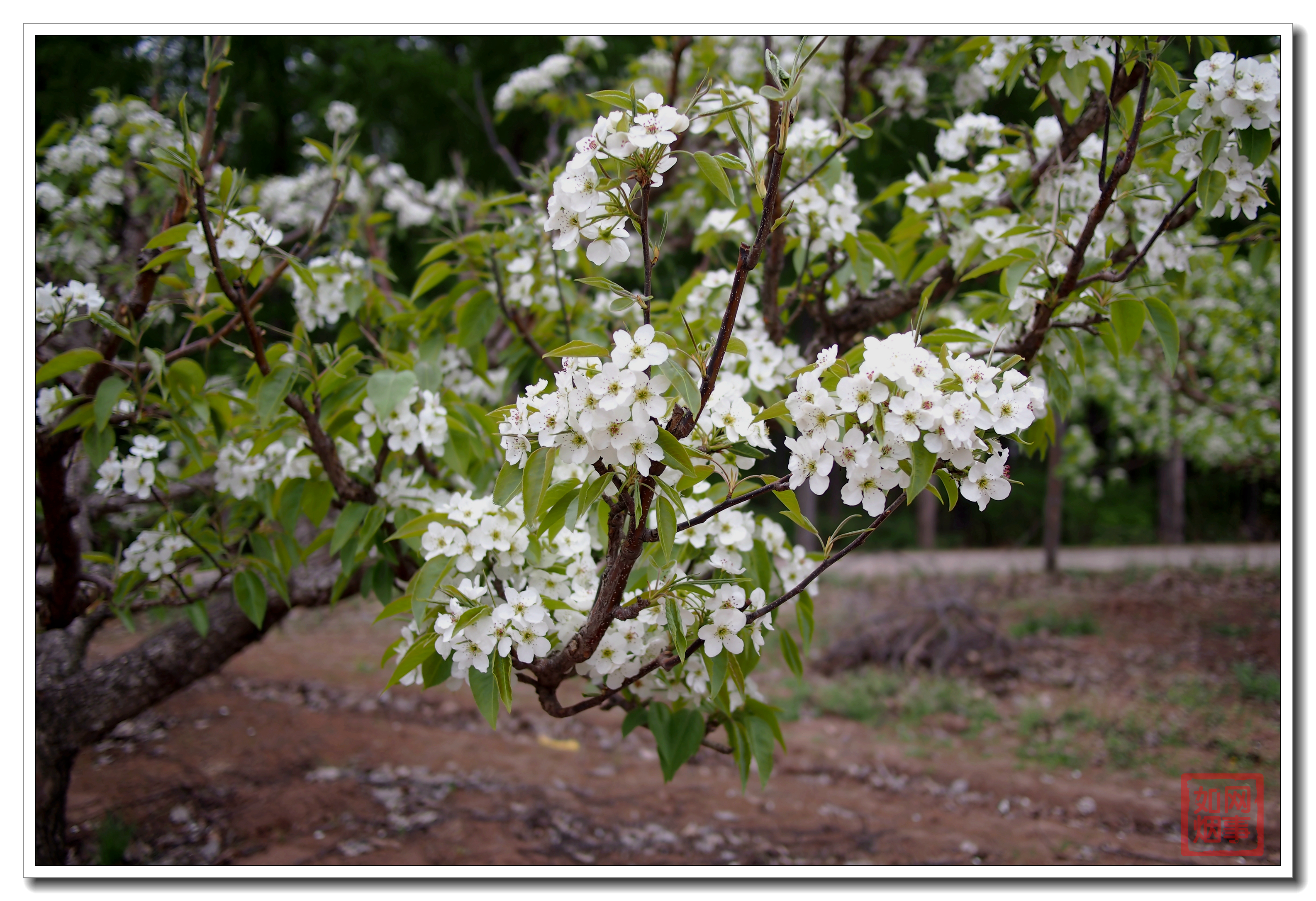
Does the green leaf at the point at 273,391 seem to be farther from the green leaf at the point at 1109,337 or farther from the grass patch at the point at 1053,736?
the grass patch at the point at 1053,736

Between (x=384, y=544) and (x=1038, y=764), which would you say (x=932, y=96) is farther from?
(x=1038, y=764)

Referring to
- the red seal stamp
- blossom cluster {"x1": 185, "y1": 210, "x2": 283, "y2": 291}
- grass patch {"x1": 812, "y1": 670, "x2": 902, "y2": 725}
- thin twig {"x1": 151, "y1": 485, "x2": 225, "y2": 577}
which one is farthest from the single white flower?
grass patch {"x1": 812, "y1": 670, "x2": 902, "y2": 725}

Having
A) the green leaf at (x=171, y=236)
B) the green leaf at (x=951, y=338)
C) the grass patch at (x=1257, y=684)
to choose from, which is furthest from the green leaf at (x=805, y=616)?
the grass patch at (x=1257, y=684)

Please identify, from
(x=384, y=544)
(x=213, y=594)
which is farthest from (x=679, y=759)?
(x=213, y=594)

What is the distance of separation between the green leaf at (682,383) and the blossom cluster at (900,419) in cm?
13

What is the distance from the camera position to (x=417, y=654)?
1.30 meters

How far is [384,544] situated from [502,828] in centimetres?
167

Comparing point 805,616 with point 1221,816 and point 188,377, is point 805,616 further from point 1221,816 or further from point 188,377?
point 1221,816

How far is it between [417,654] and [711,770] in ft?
9.26

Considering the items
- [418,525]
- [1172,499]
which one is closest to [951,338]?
[418,525]

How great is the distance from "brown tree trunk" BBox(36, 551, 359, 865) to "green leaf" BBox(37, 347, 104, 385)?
85 cm

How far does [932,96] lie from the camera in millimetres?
3137

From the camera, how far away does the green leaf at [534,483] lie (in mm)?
1075

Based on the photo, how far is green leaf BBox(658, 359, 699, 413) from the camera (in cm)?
97
